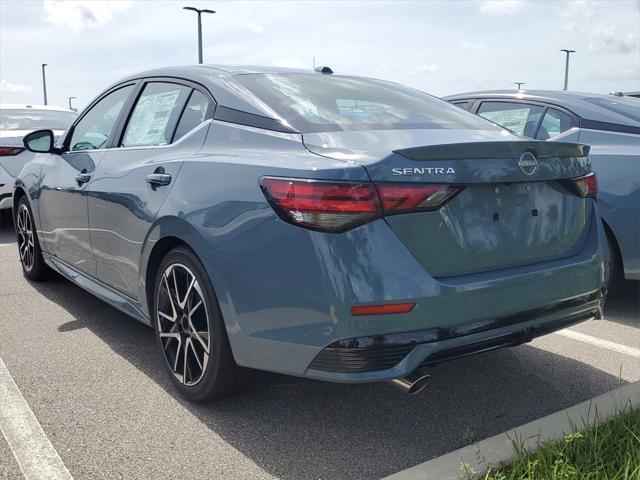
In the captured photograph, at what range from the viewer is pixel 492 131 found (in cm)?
300

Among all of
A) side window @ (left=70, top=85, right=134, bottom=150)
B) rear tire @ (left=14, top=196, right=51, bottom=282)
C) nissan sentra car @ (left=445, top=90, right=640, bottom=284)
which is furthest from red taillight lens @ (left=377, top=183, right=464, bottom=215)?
rear tire @ (left=14, top=196, right=51, bottom=282)

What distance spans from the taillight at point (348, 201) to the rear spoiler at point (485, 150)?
121mm

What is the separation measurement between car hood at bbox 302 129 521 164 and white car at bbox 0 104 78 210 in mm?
6242

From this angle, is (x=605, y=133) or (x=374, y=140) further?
(x=605, y=133)

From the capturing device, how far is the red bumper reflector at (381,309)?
2.29m

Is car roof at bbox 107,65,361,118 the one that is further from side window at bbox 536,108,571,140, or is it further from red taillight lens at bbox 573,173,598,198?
side window at bbox 536,108,571,140

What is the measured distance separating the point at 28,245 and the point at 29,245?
3cm

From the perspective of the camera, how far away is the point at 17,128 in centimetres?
818

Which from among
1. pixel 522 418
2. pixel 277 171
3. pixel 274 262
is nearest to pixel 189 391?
pixel 274 262

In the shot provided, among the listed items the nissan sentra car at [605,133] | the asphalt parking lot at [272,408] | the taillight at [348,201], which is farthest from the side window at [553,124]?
the taillight at [348,201]

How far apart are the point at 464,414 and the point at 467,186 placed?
111 centimetres

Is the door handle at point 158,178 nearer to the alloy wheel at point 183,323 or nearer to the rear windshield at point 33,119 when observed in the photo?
the alloy wheel at point 183,323

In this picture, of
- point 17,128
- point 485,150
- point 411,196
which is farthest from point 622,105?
point 17,128

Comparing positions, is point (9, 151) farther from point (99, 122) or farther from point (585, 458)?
point (585, 458)
